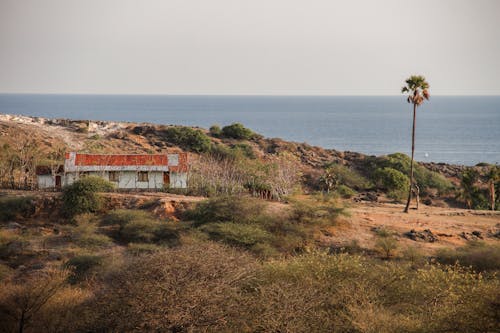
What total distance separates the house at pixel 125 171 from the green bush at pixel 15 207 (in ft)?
14.3

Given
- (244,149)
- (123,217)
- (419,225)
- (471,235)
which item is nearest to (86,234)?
(123,217)

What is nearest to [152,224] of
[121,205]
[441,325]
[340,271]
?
[121,205]

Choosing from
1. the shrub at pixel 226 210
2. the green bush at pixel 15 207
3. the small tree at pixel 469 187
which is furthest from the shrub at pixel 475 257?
the green bush at pixel 15 207

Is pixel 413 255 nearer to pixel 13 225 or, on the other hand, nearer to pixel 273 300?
pixel 273 300

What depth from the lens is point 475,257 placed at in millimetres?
24359

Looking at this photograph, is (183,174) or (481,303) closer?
(481,303)

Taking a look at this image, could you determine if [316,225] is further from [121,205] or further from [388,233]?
[121,205]

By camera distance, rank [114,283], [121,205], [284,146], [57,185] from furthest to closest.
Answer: [284,146] → [57,185] → [121,205] → [114,283]

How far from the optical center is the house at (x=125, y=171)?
36062 millimetres

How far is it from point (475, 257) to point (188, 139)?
4103cm

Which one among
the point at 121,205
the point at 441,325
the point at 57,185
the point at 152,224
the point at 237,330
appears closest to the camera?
the point at 441,325

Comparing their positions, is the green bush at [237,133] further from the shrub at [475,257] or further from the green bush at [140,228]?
the shrub at [475,257]

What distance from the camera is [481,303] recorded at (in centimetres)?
1435

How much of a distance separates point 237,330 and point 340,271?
4.60 meters
